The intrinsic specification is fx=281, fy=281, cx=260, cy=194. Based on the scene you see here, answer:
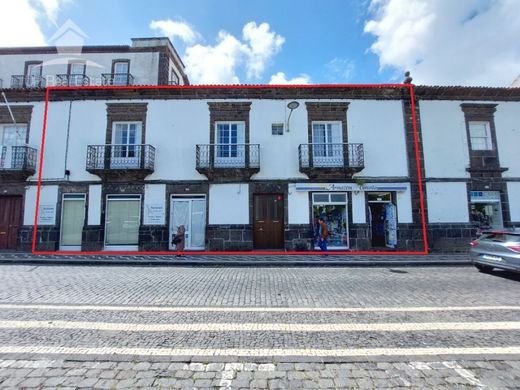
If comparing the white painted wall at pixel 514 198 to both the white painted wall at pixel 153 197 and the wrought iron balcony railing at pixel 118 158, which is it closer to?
the white painted wall at pixel 153 197

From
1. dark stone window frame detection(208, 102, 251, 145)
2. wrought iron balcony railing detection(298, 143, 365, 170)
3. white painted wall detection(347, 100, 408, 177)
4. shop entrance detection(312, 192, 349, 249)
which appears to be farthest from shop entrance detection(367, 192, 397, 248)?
dark stone window frame detection(208, 102, 251, 145)

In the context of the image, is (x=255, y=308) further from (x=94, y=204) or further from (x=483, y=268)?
(x=94, y=204)

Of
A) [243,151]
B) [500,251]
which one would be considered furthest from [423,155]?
[243,151]

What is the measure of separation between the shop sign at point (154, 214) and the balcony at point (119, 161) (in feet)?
4.92

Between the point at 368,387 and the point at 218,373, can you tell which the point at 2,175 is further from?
the point at 368,387

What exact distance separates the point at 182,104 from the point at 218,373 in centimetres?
1318

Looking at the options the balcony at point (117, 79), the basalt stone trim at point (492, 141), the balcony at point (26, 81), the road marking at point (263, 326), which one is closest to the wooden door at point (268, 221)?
the road marking at point (263, 326)

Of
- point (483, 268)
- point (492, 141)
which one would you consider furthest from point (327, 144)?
point (492, 141)

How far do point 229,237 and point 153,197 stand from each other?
4.15 meters

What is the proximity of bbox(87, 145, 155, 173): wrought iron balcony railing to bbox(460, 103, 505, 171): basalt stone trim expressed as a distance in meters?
15.5

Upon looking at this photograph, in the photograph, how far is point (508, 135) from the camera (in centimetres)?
1393

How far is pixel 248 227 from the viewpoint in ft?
43.5

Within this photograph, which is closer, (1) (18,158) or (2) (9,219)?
(1) (18,158)

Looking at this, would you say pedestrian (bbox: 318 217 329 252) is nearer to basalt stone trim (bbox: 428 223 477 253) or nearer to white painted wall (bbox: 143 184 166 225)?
basalt stone trim (bbox: 428 223 477 253)
